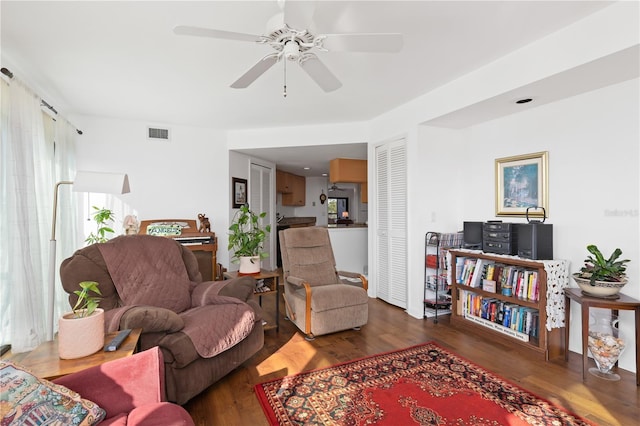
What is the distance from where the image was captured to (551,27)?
2.16 metres

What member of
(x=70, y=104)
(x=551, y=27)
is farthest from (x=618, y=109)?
(x=70, y=104)

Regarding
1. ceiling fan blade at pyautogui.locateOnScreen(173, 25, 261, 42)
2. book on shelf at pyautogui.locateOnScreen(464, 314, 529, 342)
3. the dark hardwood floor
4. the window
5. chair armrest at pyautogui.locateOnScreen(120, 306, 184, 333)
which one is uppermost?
ceiling fan blade at pyautogui.locateOnScreen(173, 25, 261, 42)

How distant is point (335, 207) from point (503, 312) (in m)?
6.36

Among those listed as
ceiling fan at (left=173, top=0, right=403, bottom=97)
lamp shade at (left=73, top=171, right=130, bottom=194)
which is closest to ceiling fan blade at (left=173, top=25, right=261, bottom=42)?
ceiling fan at (left=173, top=0, right=403, bottom=97)

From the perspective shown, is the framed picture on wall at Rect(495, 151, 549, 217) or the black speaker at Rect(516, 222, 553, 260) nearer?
the black speaker at Rect(516, 222, 553, 260)

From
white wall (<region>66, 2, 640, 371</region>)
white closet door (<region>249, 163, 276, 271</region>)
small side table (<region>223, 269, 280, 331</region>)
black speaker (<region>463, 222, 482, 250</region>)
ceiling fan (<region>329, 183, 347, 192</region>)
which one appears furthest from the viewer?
ceiling fan (<region>329, 183, 347, 192</region>)

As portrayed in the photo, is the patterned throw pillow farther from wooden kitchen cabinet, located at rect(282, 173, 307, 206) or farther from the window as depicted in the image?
the window

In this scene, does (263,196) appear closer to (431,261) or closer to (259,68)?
(431,261)

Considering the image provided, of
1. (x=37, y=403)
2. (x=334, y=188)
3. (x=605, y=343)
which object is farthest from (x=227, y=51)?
(x=334, y=188)

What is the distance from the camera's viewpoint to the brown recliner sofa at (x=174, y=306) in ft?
6.01

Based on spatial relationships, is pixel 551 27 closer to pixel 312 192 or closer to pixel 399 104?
pixel 399 104

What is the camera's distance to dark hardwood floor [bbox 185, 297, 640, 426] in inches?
74.9

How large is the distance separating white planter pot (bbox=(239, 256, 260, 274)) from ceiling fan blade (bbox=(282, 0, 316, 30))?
2.13 m

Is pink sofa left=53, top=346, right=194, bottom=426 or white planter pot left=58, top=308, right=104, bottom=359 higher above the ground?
white planter pot left=58, top=308, right=104, bottom=359
